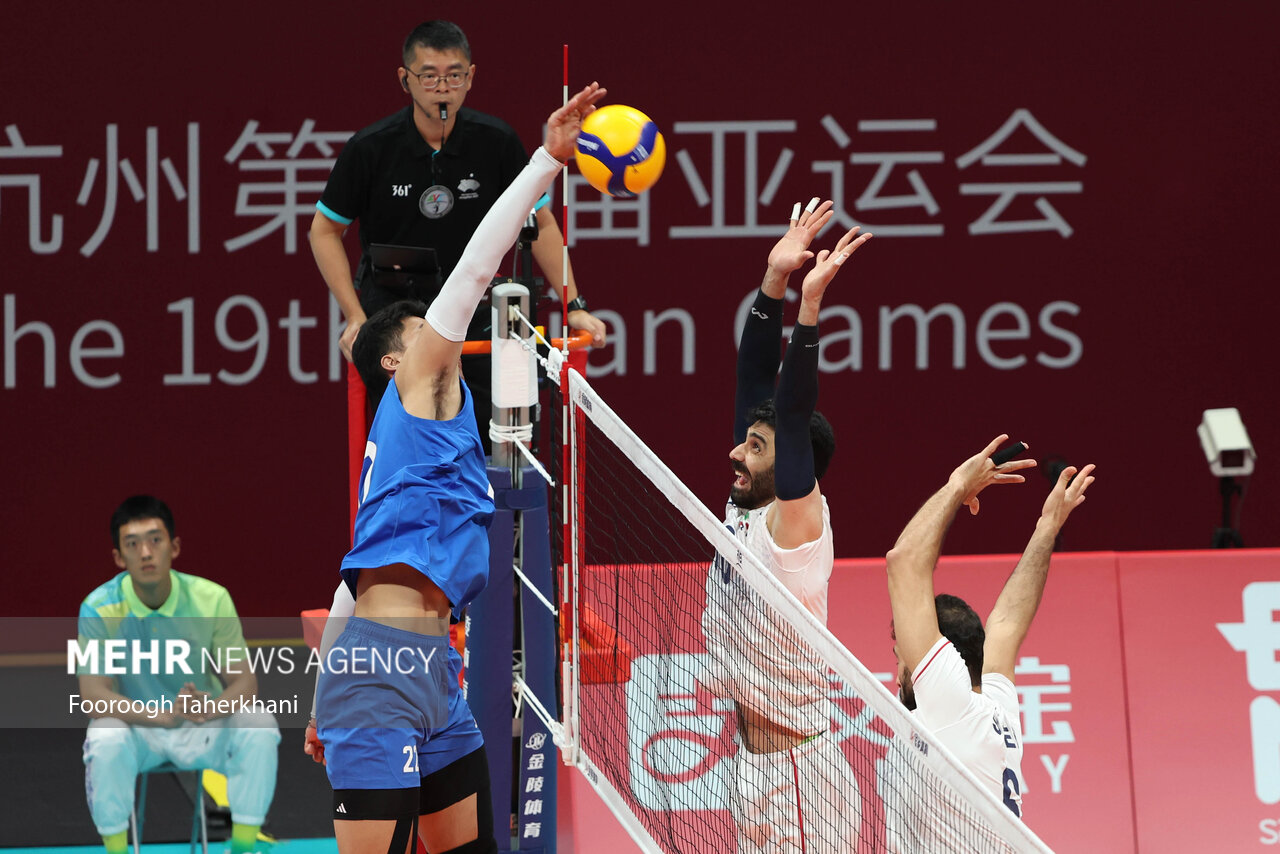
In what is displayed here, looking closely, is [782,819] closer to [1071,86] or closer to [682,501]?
[682,501]

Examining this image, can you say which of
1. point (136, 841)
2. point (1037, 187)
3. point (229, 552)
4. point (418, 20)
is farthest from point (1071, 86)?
point (136, 841)

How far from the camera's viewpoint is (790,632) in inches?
206

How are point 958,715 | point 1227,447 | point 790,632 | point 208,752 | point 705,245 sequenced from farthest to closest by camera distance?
point 705,245 → point 1227,447 → point 208,752 → point 790,632 → point 958,715

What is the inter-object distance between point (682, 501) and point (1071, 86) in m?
5.44

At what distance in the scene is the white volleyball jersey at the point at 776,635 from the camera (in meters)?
5.27

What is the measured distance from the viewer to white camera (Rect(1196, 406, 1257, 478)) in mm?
8828

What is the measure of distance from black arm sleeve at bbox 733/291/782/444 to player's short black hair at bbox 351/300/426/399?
122 cm

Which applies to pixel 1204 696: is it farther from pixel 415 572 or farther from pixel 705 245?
pixel 415 572

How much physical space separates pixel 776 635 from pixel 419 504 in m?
1.17

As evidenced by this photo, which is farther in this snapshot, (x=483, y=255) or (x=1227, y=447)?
(x=1227, y=447)

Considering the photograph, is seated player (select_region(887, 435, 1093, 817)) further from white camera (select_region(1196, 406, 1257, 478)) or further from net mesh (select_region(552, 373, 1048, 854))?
white camera (select_region(1196, 406, 1257, 478))

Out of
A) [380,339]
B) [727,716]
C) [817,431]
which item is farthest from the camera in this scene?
[727,716]

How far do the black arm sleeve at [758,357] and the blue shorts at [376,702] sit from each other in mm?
1585

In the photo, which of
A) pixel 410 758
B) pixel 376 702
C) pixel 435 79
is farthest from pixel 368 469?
pixel 435 79
